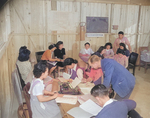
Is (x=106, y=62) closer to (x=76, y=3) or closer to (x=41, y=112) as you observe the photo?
(x=41, y=112)

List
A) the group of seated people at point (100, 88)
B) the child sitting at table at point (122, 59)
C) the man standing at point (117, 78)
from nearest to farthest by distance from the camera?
1. the group of seated people at point (100, 88)
2. the man standing at point (117, 78)
3. the child sitting at table at point (122, 59)

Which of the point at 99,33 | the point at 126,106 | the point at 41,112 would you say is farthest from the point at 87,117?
the point at 99,33

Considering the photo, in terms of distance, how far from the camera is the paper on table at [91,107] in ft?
6.49

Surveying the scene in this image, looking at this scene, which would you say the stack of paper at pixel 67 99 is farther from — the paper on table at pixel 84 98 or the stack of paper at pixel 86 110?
the stack of paper at pixel 86 110

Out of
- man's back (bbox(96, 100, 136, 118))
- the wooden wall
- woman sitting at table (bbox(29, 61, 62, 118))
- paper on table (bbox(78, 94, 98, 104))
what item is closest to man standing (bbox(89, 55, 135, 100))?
paper on table (bbox(78, 94, 98, 104))

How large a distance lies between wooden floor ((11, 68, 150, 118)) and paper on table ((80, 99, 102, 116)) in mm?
1909

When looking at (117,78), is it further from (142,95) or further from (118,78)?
(142,95)

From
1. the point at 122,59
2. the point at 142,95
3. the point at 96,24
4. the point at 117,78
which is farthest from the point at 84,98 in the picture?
the point at 96,24

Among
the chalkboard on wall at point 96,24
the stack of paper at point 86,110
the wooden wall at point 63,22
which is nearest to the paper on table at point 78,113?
the stack of paper at point 86,110

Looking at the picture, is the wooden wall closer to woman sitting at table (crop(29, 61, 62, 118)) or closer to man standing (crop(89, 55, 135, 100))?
woman sitting at table (crop(29, 61, 62, 118))

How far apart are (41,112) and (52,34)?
4.37 meters

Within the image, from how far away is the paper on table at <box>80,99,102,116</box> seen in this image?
A: 1.98 m

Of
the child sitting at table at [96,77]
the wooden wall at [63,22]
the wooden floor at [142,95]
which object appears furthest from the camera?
the wooden wall at [63,22]

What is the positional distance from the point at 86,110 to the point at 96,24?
5.18 meters
